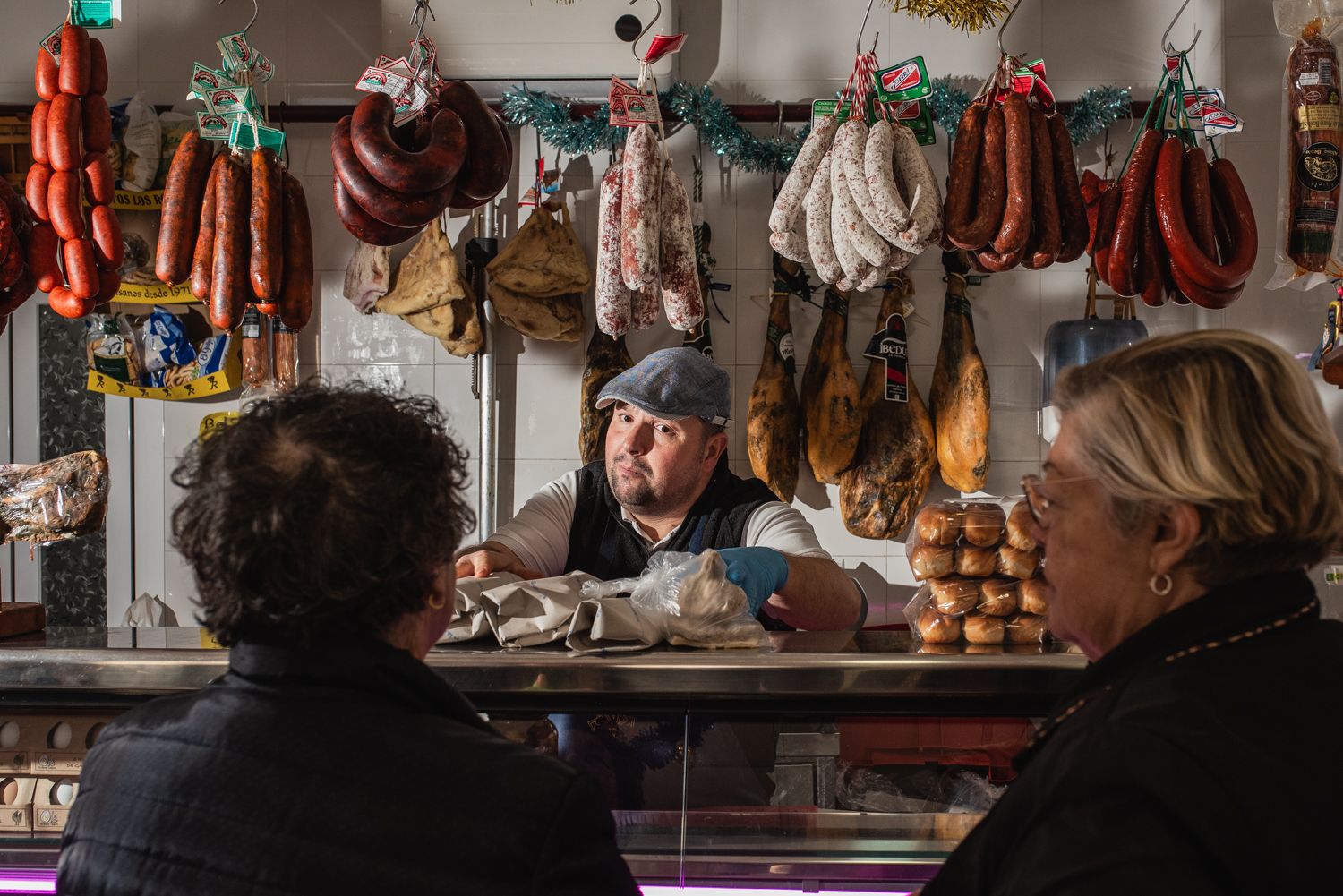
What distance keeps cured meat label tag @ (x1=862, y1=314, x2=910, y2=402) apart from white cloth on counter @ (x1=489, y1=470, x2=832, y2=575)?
1.08m

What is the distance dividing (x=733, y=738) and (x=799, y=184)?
2.04 metres

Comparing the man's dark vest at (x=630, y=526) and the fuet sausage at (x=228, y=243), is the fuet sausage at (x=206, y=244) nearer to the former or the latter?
the fuet sausage at (x=228, y=243)

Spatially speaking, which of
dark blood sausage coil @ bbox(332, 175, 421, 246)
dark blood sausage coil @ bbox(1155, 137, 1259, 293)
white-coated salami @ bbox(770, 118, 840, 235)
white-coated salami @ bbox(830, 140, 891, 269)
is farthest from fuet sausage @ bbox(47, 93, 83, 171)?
dark blood sausage coil @ bbox(1155, 137, 1259, 293)

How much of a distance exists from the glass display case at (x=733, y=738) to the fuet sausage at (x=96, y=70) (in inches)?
78.8

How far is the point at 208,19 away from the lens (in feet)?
14.5

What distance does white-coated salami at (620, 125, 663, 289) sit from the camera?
3172 mm

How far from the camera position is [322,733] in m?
0.98

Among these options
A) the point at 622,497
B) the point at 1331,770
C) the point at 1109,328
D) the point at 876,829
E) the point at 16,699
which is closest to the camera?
the point at 1331,770

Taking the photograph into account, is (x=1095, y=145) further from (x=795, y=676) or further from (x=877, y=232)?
(x=795, y=676)

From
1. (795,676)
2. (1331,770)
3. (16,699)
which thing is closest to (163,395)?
(16,699)

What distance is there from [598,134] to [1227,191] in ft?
7.12

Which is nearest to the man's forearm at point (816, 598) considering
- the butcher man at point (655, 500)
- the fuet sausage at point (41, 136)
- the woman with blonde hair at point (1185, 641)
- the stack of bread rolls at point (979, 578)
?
the butcher man at point (655, 500)

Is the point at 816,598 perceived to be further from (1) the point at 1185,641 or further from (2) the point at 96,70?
(2) the point at 96,70

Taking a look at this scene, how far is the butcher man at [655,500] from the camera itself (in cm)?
303
